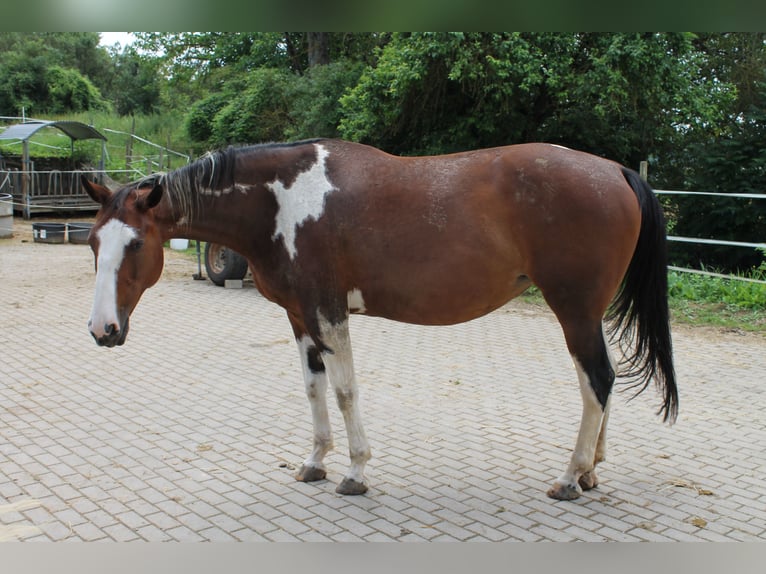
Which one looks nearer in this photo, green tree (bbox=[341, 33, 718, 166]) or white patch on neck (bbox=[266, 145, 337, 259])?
white patch on neck (bbox=[266, 145, 337, 259])

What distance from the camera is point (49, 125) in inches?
699

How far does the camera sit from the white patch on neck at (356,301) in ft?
12.0

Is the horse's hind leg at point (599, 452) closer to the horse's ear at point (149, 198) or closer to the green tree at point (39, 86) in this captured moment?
the horse's ear at point (149, 198)

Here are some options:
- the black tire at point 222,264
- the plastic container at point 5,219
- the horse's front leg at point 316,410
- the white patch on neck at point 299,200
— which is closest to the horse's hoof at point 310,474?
the horse's front leg at point 316,410

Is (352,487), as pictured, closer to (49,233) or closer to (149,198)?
(149,198)

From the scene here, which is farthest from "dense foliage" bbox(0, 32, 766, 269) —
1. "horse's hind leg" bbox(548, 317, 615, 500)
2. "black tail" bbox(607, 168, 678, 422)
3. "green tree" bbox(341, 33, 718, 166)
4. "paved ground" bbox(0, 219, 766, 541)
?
"horse's hind leg" bbox(548, 317, 615, 500)

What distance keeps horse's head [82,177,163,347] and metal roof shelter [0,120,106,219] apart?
16.3 metres

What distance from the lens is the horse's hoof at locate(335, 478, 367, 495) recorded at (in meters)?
3.75

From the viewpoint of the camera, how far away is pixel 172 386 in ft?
19.1

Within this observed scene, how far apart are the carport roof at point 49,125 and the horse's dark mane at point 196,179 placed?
16186mm

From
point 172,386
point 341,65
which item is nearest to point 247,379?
point 172,386

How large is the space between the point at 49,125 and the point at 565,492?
1781 cm

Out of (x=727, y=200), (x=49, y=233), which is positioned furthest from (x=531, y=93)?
(x=49, y=233)

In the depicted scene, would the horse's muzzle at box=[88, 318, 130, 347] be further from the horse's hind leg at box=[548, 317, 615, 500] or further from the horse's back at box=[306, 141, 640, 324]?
the horse's hind leg at box=[548, 317, 615, 500]
